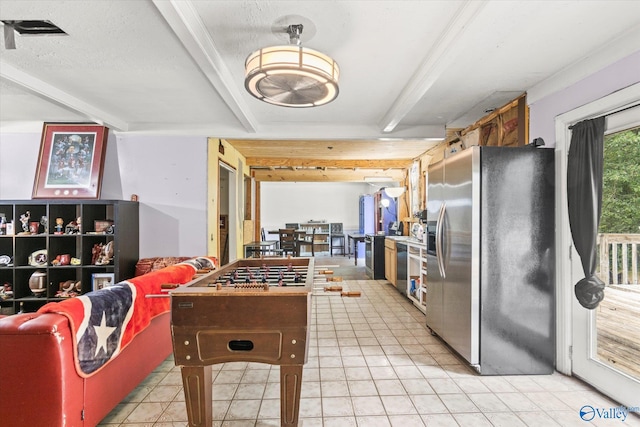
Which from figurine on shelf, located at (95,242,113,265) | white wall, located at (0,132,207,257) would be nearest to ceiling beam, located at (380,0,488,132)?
white wall, located at (0,132,207,257)

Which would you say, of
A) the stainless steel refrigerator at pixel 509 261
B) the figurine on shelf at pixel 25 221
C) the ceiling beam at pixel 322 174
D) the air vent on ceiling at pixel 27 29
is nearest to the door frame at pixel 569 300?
the stainless steel refrigerator at pixel 509 261

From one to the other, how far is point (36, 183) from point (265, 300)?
169 inches

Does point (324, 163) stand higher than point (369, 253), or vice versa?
point (324, 163)

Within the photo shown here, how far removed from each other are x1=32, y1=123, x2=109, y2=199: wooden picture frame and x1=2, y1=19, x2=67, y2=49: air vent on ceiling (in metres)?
2.36

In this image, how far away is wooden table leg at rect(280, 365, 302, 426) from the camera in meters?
1.84

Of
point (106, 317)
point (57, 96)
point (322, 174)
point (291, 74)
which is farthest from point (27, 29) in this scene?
point (322, 174)

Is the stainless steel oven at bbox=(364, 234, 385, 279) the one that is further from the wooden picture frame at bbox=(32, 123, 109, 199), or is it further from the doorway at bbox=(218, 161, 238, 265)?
the wooden picture frame at bbox=(32, 123, 109, 199)

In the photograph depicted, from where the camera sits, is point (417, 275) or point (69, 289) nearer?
point (69, 289)

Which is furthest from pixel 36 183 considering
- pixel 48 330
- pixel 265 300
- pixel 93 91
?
pixel 265 300

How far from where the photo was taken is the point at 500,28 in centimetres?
217

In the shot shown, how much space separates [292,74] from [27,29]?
74.3 inches

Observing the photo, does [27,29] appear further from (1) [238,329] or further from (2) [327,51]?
(1) [238,329]

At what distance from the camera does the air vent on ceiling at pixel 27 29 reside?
2.17m

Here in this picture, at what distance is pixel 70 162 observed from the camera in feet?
14.3
